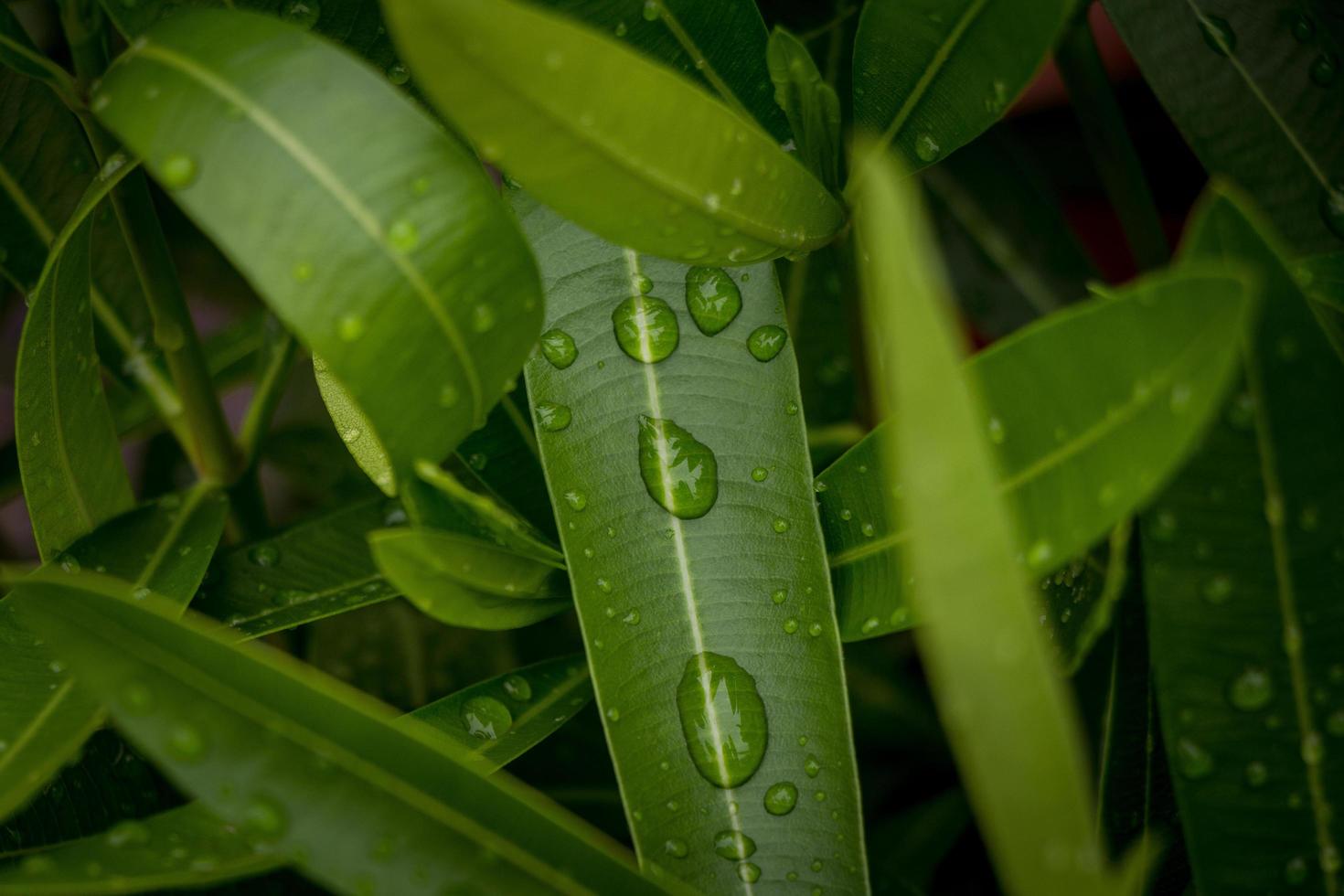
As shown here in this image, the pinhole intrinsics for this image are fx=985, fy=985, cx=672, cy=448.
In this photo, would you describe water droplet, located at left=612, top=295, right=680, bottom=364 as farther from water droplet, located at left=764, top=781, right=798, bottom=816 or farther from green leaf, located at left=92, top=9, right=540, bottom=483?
water droplet, located at left=764, top=781, right=798, bottom=816

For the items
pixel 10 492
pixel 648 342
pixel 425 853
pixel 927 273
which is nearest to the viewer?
pixel 927 273

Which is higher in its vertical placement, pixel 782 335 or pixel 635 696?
pixel 782 335

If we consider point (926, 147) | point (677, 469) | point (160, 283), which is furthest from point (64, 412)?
point (926, 147)

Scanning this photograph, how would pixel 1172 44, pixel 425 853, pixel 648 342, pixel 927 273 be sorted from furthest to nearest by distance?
pixel 1172 44, pixel 648 342, pixel 425 853, pixel 927 273

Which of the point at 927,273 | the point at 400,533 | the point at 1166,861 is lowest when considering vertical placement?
the point at 1166,861

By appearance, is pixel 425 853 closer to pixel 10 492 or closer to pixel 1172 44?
pixel 1172 44

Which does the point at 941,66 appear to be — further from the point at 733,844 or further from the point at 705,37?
the point at 733,844

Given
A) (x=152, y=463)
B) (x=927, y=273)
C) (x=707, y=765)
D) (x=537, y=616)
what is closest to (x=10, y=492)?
(x=152, y=463)
